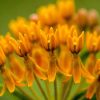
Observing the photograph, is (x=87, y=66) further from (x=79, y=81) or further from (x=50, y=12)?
(x=50, y=12)

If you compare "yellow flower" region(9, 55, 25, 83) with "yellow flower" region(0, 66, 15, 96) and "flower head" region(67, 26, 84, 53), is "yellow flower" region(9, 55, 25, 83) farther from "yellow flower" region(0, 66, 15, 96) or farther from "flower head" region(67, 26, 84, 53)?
"flower head" region(67, 26, 84, 53)

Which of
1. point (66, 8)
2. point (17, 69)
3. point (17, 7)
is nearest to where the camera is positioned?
point (17, 69)

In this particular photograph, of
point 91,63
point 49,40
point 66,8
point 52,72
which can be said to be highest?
point 49,40

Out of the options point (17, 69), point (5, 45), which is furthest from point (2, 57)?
point (17, 69)

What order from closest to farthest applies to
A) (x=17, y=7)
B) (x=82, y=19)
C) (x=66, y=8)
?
(x=82, y=19) → (x=66, y=8) → (x=17, y=7)

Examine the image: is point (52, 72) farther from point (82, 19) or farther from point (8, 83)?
point (82, 19)

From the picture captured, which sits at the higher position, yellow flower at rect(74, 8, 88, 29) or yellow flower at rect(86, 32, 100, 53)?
yellow flower at rect(86, 32, 100, 53)

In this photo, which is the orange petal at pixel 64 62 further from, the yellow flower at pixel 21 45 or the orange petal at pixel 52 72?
the yellow flower at pixel 21 45

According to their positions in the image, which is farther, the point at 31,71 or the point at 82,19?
the point at 82,19

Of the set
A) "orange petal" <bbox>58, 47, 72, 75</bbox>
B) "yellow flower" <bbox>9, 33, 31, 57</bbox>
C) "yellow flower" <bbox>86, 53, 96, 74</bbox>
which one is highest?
"yellow flower" <bbox>9, 33, 31, 57</bbox>

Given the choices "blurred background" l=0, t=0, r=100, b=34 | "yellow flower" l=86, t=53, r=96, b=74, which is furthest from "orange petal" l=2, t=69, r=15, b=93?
"blurred background" l=0, t=0, r=100, b=34

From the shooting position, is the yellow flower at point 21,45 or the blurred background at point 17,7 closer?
the yellow flower at point 21,45

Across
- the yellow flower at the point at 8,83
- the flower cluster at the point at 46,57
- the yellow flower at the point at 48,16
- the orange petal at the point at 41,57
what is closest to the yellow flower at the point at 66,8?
the yellow flower at the point at 48,16
